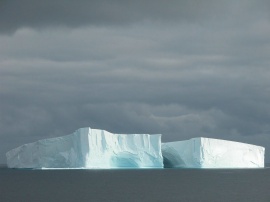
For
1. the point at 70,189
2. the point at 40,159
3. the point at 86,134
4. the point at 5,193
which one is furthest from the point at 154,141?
the point at 5,193

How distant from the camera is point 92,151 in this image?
50.6 m

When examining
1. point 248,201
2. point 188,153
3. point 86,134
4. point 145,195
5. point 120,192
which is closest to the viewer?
point 248,201

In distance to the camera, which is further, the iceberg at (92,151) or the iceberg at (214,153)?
the iceberg at (214,153)

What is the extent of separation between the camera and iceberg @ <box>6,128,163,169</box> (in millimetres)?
50312

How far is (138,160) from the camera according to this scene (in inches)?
2078

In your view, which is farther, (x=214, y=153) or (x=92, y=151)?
(x=214, y=153)

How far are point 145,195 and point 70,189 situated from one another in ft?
19.2

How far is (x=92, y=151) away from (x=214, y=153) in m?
10.2

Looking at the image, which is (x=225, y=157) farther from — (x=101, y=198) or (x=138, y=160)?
(x=101, y=198)

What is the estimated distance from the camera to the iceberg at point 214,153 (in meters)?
52.6

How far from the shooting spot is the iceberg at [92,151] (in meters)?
50.3

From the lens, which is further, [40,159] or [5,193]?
[40,159]

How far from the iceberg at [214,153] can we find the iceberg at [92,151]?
87.5 inches

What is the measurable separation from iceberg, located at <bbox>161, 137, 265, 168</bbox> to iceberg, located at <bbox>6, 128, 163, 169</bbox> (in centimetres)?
222
